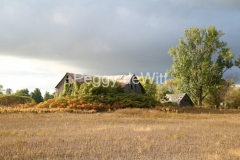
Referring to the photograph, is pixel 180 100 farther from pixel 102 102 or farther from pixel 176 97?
pixel 102 102

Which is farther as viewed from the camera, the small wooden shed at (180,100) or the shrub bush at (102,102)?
the small wooden shed at (180,100)

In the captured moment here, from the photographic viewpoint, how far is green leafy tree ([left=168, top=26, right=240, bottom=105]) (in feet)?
173

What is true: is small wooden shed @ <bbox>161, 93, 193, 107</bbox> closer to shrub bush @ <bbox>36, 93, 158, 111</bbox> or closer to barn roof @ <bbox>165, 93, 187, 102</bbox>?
barn roof @ <bbox>165, 93, 187, 102</bbox>

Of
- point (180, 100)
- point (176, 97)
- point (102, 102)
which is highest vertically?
point (176, 97)

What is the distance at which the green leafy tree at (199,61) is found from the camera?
52844 mm

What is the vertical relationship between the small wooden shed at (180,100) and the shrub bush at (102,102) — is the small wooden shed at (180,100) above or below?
above

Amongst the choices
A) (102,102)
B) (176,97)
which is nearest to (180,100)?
(176,97)

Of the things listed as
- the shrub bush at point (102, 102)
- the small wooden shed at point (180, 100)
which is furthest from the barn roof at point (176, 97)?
the shrub bush at point (102, 102)

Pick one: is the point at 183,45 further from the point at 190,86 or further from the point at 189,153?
the point at 189,153

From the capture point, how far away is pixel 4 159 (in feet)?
Result: 35.5

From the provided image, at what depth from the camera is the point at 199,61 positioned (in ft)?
177

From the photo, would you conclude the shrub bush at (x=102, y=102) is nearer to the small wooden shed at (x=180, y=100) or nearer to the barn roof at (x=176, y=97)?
the small wooden shed at (x=180, y=100)

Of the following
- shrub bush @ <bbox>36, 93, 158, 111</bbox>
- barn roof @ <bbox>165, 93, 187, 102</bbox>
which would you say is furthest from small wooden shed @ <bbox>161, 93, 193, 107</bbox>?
shrub bush @ <bbox>36, 93, 158, 111</bbox>

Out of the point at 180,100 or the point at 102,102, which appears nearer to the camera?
the point at 102,102
